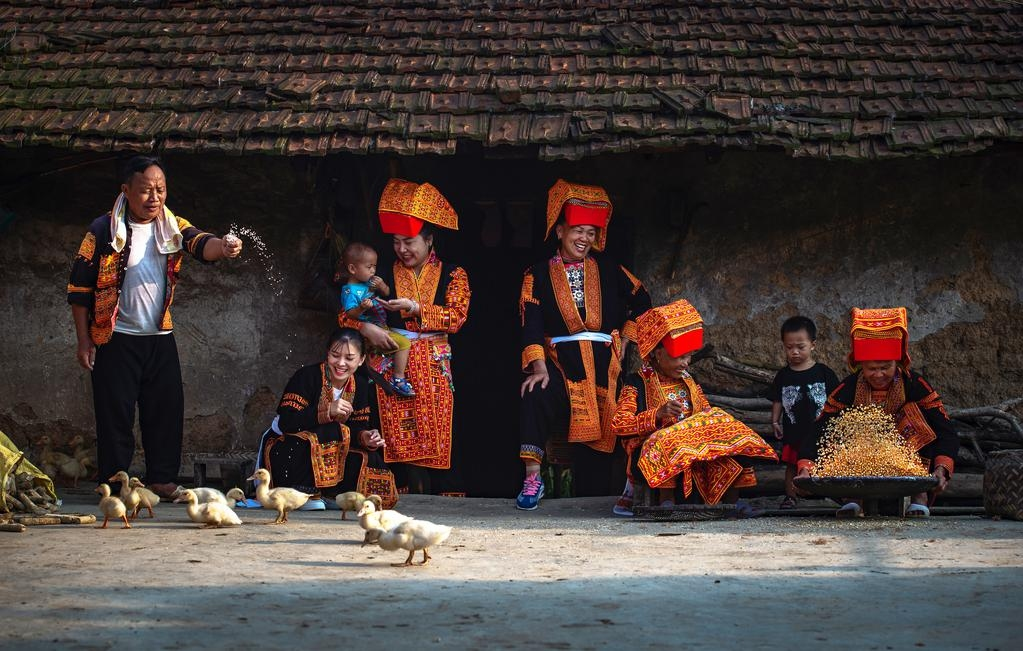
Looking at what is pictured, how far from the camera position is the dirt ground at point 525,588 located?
4.15 meters

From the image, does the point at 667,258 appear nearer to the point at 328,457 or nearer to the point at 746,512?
the point at 746,512

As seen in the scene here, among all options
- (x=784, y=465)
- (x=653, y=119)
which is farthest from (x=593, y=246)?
(x=784, y=465)

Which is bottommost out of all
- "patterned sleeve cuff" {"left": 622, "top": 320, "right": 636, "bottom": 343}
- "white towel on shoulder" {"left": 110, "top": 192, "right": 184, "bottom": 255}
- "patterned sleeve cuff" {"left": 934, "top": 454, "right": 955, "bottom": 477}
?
"patterned sleeve cuff" {"left": 934, "top": 454, "right": 955, "bottom": 477}


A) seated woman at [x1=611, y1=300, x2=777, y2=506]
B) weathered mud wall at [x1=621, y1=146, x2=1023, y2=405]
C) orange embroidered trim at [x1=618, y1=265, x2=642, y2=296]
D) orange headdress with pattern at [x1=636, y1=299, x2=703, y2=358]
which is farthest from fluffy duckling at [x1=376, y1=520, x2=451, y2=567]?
weathered mud wall at [x1=621, y1=146, x2=1023, y2=405]

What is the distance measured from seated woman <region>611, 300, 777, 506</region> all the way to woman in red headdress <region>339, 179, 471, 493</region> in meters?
1.18

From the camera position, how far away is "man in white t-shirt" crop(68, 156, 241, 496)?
24.7 ft

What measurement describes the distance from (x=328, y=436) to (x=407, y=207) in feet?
4.99

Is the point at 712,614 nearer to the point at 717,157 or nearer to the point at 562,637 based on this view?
the point at 562,637

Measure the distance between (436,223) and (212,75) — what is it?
1.75 m

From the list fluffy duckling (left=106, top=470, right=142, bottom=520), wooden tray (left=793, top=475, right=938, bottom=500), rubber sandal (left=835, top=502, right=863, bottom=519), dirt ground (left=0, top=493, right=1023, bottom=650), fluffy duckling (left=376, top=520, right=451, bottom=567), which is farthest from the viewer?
rubber sandal (left=835, top=502, right=863, bottom=519)

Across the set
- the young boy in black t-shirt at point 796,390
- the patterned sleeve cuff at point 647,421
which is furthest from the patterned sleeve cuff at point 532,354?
the young boy in black t-shirt at point 796,390

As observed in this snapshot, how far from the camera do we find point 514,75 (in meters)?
8.74

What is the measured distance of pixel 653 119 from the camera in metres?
8.20

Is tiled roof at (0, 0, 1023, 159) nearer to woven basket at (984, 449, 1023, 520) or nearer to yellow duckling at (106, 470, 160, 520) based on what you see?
woven basket at (984, 449, 1023, 520)
